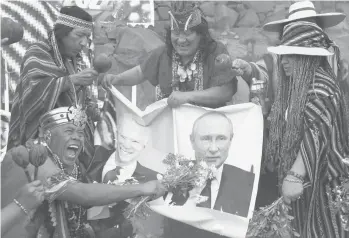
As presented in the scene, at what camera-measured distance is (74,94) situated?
4715 millimetres

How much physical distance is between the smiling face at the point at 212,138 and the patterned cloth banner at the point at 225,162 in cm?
3

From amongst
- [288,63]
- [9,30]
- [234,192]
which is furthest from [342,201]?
[9,30]

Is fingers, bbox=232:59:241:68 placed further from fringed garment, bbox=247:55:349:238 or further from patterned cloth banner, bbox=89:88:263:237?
fringed garment, bbox=247:55:349:238

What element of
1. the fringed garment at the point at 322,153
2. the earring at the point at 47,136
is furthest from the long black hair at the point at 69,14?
the fringed garment at the point at 322,153

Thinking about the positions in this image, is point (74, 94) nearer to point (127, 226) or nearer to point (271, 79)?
point (127, 226)

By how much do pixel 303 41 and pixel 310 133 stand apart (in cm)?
61

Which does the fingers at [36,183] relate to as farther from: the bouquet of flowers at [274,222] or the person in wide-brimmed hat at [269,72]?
the person in wide-brimmed hat at [269,72]

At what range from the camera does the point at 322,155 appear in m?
4.57

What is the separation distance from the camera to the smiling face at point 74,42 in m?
4.84

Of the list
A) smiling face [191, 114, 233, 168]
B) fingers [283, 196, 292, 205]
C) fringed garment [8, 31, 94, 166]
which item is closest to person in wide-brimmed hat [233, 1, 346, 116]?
smiling face [191, 114, 233, 168]

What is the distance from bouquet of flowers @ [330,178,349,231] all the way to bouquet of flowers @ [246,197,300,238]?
0.30m

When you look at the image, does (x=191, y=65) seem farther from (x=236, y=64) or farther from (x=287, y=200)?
(x=287, y=200)

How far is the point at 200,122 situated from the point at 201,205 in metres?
0.58

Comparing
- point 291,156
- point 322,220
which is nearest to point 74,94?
point 291,156
